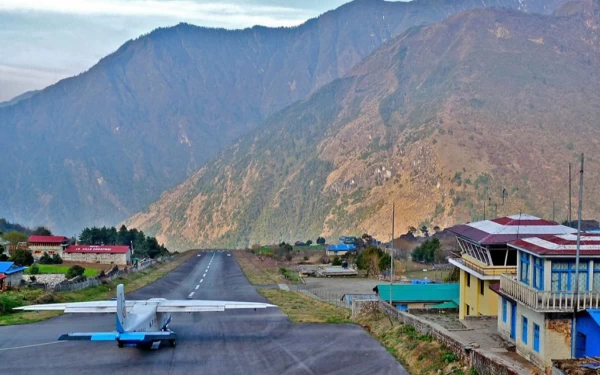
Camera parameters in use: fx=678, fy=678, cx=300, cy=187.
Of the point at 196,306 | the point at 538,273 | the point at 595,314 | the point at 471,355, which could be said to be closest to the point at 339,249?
the point at 196,306

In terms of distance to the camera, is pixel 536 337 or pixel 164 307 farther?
pixel 164 307

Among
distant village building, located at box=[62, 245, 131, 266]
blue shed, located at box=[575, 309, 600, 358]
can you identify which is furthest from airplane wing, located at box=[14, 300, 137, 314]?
distant village building, located at box=[62, 245, 131, 266]

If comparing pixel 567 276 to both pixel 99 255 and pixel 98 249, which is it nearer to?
pixel 99 255

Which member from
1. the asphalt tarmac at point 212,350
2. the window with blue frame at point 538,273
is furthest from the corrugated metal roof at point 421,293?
the window with blue frame at point 538,273

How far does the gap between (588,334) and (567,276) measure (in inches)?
82.8

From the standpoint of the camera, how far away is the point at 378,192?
171 meters

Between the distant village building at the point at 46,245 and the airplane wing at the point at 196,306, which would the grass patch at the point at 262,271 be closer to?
the distant village building at the point at 46,245

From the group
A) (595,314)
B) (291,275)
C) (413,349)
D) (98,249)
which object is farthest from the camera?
(98,249)

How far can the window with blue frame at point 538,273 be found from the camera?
24.2m

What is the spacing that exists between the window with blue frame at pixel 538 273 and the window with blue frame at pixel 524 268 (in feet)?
3.03

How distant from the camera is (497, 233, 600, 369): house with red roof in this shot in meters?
23.1

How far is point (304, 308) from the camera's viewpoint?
155 ft

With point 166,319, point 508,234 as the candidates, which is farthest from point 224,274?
point 508,234

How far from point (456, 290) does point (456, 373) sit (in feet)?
84.7
